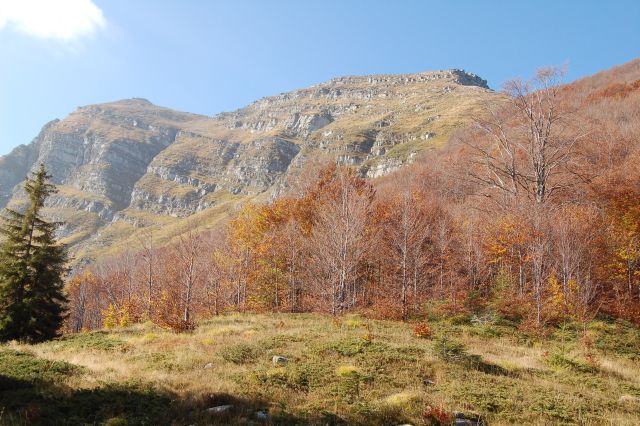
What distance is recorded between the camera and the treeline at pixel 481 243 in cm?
2630

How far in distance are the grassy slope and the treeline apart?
6509 mm

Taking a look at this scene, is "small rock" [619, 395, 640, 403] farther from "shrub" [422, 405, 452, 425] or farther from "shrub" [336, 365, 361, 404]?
"shrub" [336, 365, 361, 404]

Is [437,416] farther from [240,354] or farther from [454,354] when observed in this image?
[240,354]

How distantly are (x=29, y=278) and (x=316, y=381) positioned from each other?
23.6 m

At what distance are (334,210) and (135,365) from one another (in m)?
20.9

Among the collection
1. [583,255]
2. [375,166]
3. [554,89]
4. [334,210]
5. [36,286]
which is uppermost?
[375,166]

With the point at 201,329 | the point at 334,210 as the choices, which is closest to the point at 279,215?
the point at 334,210

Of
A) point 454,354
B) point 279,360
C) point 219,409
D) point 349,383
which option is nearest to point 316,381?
point 349,383

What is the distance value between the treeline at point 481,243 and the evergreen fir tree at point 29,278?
702 centimetres

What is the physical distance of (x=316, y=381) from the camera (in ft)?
39.7

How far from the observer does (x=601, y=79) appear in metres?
99.2

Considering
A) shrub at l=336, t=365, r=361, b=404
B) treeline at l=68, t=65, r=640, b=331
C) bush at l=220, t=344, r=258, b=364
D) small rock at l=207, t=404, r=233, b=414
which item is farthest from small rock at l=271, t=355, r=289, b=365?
treeline at l=68, t=65, r=640, b=331

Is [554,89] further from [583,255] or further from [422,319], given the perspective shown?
[422,319]

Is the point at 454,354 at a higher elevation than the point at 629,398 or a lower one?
higher
